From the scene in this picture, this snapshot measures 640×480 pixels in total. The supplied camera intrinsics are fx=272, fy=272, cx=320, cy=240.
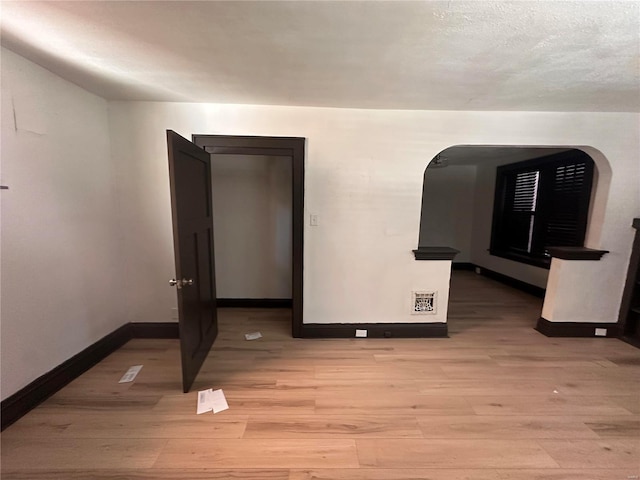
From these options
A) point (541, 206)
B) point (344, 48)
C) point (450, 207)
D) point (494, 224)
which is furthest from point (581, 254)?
point (450, 207)

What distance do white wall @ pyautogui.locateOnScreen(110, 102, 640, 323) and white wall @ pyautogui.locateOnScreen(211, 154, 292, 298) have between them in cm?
90

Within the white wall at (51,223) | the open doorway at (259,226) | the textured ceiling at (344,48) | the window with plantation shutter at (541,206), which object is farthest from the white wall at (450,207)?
the white wall at (51,223)

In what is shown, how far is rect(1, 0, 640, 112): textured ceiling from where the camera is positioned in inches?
48.8

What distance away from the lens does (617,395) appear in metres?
2.03

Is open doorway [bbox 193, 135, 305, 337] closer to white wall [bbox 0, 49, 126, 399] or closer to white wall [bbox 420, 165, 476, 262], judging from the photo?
white wall [bbox 0, 49, 126, 399]

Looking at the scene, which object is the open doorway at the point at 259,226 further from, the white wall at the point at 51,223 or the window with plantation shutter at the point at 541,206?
the window with plantation shutter at the point at 541,206

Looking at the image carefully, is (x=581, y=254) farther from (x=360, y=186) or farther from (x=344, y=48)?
(x=344, y=48)

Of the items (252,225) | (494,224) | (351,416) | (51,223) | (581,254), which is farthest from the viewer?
(494,224)

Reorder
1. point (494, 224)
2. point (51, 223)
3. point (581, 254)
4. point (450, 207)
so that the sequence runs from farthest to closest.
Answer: point (450, 207)
point (494, 224)
point (581, 254)
point (51, 223)

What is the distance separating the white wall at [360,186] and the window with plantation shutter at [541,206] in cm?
112

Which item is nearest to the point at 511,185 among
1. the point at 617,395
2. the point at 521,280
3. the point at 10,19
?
the point at 521,280

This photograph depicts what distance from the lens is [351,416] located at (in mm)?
1812

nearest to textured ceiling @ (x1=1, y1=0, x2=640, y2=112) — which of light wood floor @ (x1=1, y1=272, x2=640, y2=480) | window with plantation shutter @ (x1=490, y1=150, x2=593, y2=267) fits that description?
window with plantation shutter @ (x1=490, y1=150, x2=593, y2=267)

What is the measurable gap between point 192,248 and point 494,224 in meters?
5.44
